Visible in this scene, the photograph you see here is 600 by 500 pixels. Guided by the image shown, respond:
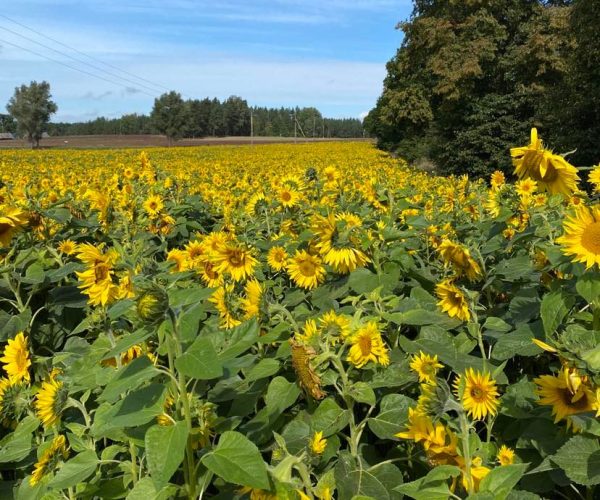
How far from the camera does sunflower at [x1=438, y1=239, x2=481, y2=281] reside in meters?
1.81

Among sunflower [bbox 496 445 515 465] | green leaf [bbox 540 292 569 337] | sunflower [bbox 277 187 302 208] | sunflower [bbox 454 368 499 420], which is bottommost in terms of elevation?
sunflower [bbox 496 445 515 465]

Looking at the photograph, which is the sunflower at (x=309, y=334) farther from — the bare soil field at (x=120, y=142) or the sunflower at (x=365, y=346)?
the bare soil field at (x=120, y=142)

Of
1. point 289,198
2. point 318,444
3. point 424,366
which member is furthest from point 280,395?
point 289,198

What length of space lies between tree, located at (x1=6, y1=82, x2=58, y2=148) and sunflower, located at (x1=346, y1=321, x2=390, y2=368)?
64.3 metres

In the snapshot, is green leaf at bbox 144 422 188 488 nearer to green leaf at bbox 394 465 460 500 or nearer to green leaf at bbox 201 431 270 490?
green leaf at bbox 201 431 270 490

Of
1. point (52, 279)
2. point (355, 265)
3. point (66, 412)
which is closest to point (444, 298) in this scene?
point (355, 265)

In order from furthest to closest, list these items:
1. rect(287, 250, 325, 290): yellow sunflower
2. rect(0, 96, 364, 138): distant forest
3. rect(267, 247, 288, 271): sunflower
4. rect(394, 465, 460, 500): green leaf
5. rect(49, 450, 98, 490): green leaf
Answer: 1. rect(0, 96, 364, 138): distant forest
2. rect(267, 247, 288, 271): sunflower
3. rect(287, 250, 325, 290): yellow sunflower
4. rect(49, 450, 98, 490): green leaf
5. rect(394, 465, 460, 500): green leaf

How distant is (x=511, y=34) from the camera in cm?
2169

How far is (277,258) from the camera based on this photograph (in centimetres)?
234

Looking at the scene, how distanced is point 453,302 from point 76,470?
1178 mm

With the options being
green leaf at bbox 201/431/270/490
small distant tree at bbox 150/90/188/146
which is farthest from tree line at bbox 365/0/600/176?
small distant tree at bbox 150/90/188/146

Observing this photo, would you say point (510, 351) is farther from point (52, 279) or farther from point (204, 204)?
point (204, 204)

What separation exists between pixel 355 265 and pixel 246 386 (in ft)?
2.13

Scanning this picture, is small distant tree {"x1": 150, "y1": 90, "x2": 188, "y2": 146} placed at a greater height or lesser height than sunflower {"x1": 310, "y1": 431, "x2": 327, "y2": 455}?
greater
